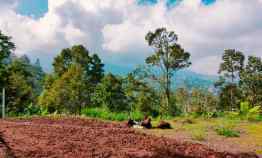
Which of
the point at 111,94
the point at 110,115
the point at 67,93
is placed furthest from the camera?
the point at 111,94

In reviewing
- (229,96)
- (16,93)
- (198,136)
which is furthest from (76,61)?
(198,136)

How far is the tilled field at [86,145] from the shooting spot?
21.4ft

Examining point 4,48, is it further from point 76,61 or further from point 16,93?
point 76,61

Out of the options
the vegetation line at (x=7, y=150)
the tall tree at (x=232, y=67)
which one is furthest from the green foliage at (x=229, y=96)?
the vegetation line at (x=7, y=150)

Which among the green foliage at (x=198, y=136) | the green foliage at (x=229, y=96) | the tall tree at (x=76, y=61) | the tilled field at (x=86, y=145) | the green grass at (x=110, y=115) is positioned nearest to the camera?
the tilled field at (x=86, y=145)

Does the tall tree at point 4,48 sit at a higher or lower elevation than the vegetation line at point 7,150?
higher

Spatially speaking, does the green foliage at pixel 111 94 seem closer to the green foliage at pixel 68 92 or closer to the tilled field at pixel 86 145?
the green foliage at pixel 68 92

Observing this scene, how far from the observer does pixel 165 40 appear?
108 feet

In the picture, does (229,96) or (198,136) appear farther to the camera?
(229,96)

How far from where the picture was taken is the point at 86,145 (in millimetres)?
7176

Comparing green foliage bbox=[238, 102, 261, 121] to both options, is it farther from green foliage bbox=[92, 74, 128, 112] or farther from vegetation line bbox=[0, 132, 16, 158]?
green foliage bbox=[92, 74, 128, 112]

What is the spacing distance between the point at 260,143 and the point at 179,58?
74.3 feet

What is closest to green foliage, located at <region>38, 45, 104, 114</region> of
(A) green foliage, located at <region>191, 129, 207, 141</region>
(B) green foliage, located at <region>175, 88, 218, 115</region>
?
(B) green foliage, located at <region>175, 88, 218, 115</region>

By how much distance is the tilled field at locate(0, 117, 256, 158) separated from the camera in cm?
652
